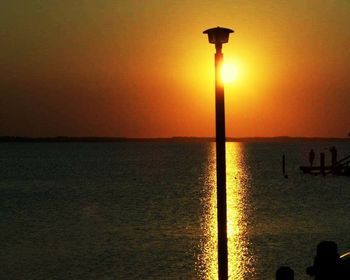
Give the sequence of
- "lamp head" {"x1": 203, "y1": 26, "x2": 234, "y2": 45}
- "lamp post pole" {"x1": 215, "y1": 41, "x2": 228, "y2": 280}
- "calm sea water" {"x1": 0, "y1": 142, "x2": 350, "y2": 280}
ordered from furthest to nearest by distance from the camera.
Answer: "calm sea water" {"x1": 0, "y1": 142, "x2": 350, "y2": 280} → "lamp head" {"x1": 203, "y1": 26, "x2": 234, "y2": 45} → "lamp post pole" {"x1": 215, "y1": 41, "x2": 228, "y2": 280}

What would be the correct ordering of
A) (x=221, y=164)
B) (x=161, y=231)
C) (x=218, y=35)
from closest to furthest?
(x=221, y=164)
(x=218, y=35)
(x=161, y=231)

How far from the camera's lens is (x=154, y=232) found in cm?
3872

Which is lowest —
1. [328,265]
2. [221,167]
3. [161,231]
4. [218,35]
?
[161,231]

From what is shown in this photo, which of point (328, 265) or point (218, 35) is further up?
point (218, 35)

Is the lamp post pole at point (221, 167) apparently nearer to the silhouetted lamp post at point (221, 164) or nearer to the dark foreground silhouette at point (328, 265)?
the silhouetted lamp post at point (221, 164)

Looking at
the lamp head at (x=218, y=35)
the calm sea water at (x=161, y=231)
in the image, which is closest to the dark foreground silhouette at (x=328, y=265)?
the lamp head at (x=218, y=35)

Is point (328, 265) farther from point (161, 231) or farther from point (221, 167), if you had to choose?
point (161, 231)

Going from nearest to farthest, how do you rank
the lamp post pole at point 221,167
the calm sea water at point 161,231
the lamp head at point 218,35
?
the lamp post pole at point 221,167, the lamp head at point 218,35, the calm sea water at point 161,231

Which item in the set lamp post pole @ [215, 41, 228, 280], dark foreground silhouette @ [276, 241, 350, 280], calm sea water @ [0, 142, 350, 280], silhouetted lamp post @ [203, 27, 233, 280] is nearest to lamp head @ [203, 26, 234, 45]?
silhouetted lamp post @ [203, 27, 233, 280]

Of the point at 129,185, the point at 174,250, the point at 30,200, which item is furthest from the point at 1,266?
the point at 129,185

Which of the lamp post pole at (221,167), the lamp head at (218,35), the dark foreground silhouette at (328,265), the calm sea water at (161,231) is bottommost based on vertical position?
the calm sea water at (161,231)

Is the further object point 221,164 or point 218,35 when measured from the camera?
point 218,35

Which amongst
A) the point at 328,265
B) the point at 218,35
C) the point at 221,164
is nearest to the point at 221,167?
the point at 221,164

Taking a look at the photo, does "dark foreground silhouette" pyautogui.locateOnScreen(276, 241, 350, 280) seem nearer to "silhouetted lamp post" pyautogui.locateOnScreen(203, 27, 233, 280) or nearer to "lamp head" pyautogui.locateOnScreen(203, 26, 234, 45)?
"silhouetted lamp post" pyautogui.locateOnScreen(203, 27, 233, 280)
